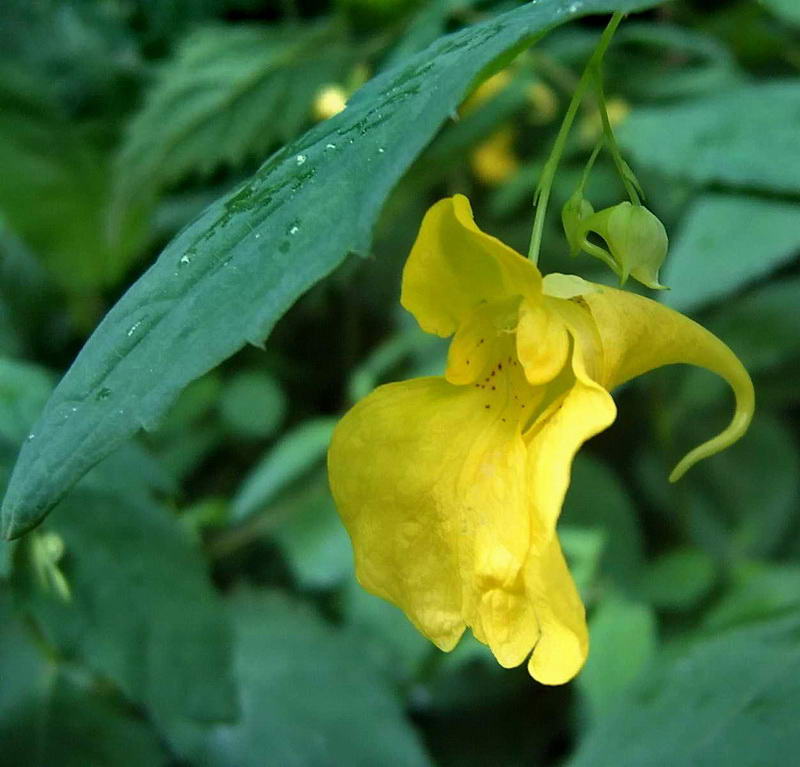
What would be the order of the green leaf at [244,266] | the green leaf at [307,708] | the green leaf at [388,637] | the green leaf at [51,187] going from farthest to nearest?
1. the green leaf at [51,187]
2. the green leaf at [388,637]
3. the green leaf at [307,708]
4. the green leaf at [244,266]

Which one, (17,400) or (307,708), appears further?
(307,708)

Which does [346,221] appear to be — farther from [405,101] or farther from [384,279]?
[384,279]

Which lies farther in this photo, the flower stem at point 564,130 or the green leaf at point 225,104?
the green leaf at point 225,104

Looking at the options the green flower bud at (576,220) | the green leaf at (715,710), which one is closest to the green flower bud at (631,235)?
the green flower bud at (576,220)

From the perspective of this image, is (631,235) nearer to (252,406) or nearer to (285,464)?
(285,464)

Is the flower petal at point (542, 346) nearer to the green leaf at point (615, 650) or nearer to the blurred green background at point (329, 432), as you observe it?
the blurred green background at point (329, 432)

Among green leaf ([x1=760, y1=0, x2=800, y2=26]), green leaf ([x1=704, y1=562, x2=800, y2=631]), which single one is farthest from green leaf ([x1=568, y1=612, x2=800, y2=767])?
green leaf ([x1=760, y1=0, x2=800, y2=26])

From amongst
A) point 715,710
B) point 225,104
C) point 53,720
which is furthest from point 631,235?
point 225,104
